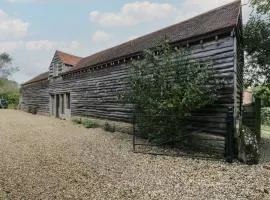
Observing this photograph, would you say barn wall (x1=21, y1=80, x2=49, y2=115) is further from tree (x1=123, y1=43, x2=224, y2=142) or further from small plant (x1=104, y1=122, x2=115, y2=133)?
tree (x1=123, y1=43, x2=224, y2=142)

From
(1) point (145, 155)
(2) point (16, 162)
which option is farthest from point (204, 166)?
(2) point (16, 162)

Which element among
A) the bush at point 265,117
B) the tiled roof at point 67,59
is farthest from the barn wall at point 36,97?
the bush at point 265,117

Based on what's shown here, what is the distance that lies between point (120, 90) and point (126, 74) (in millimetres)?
983

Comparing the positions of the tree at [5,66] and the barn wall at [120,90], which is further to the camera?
the tree at [5,66]

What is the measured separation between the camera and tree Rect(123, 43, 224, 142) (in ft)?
27.9

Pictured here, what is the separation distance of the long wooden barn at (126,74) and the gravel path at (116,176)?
218cm

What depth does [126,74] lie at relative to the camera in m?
13.3

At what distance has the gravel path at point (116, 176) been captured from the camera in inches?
195

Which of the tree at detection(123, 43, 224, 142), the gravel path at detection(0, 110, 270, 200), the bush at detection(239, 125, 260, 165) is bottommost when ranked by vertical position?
the gravel path at detection(0, 110, 270, 200)

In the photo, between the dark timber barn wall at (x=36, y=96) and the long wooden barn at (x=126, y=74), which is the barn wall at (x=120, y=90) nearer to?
the long wooden barn at (x=126, y=74)

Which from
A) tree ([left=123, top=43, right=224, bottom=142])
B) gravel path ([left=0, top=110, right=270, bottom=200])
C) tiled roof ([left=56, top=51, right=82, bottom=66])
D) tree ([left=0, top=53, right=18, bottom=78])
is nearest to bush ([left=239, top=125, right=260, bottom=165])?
gravel path ([left=0, top=110, right=270, bottom=200])

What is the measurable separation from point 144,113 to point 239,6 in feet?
20.8

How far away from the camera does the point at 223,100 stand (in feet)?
29.2

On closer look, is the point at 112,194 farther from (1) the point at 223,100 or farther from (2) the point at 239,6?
(2) the point at 239,6
